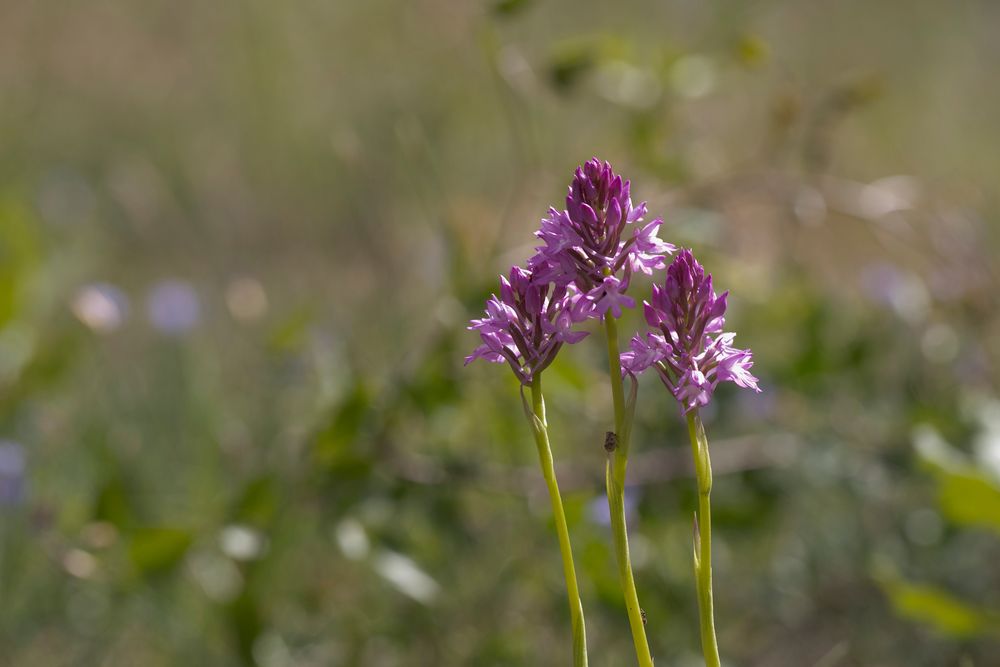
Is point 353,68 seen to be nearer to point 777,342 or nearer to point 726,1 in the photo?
point 726,1

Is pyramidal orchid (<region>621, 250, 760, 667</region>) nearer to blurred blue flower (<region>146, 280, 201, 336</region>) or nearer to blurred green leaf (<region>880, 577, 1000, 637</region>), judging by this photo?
blurred green leaf (<region>880, 577, 1000, 637</region>)

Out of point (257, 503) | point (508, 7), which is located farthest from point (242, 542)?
point (508, 7)

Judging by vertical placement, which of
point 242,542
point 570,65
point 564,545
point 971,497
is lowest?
point 564,545

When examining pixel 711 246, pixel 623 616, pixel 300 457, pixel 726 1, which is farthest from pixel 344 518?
pixel 726 1

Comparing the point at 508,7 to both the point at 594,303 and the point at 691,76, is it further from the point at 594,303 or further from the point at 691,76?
the point at 594,303

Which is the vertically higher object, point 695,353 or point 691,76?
point 691,76

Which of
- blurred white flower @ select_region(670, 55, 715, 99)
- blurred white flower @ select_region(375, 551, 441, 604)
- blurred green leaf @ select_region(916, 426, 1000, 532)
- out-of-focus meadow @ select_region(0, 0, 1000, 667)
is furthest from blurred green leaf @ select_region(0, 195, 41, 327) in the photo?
blurred green leaf @ select_region(916, 426, 1000, 532)
